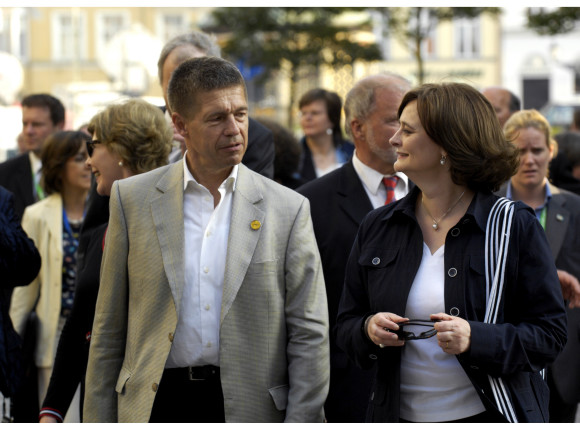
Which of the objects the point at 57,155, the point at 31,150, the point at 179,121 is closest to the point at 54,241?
the point at 57,155

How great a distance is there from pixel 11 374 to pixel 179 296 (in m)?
1.62

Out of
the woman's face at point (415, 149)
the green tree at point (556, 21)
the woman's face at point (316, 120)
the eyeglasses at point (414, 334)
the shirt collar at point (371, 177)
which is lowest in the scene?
the eyeglasses at point (414, 334)

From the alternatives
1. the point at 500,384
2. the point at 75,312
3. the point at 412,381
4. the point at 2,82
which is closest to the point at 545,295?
the point at 500,384

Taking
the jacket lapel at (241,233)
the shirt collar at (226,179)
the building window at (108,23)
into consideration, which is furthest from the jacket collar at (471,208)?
the building window at (108,23)

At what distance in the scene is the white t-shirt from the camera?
334 centimetres

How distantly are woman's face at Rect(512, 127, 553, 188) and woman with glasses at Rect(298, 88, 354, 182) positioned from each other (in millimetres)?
3636

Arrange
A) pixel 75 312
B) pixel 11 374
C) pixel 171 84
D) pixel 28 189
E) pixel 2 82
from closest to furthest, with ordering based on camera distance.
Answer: pixel 171 84 → pixel 75 312 → pixel 11 374 → pixel 28 189 → pixel 2 82

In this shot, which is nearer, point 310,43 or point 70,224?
point 70,224

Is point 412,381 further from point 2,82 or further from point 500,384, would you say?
point 2,82

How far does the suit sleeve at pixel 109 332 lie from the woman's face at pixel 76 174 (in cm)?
284

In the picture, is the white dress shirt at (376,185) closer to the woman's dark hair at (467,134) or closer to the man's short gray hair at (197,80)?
the man's short gray hair at (197,80)

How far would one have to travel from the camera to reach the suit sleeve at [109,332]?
3.70 meters

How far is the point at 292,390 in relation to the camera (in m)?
3.58

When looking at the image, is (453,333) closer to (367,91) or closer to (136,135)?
(136,135)
